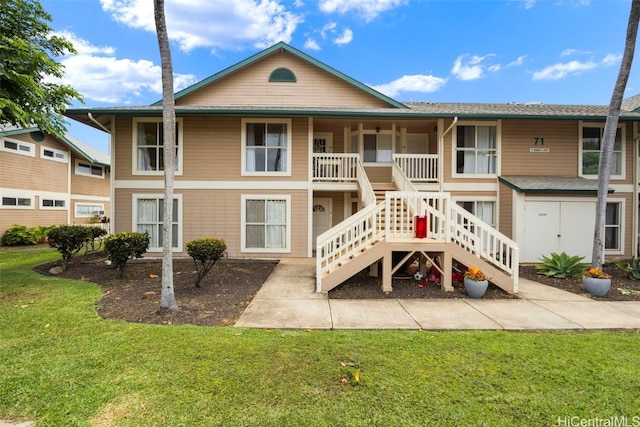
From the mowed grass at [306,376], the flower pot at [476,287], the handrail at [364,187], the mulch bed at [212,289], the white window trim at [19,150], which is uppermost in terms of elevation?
the white window trim at [19,150]

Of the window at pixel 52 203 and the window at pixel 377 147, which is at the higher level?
the window at pixel 377 147

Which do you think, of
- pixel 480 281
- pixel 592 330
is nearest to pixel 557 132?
pixel 480 281

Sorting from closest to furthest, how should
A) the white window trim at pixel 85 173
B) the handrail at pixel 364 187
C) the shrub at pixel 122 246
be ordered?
the shrub at pixel 122 246 < the handrail at pixel 364 187 < the white window trim at pixel 85 173

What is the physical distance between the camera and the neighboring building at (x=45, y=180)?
1499cm

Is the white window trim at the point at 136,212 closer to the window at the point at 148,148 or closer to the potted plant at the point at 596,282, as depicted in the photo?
the window at the point at 148,148

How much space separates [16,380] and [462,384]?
470cm

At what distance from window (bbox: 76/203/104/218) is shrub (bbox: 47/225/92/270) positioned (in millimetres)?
13601

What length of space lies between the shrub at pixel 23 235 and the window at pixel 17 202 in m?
1.10

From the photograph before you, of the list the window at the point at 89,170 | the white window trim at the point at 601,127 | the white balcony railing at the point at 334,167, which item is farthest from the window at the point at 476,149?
the window at the point at 89,170

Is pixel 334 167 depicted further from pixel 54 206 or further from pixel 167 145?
pixel 54 206

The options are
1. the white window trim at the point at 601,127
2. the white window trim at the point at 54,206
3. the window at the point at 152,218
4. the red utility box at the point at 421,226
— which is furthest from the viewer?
the white window trim at the point at 54,206

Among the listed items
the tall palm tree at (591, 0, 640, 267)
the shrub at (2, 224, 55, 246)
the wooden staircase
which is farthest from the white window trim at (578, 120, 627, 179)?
the shrub at (2, 224, 55, 246)

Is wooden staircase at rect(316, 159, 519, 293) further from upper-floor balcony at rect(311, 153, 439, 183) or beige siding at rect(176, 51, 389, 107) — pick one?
beige siding at rect(176, 51, 389, 107)

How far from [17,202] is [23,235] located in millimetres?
1967
